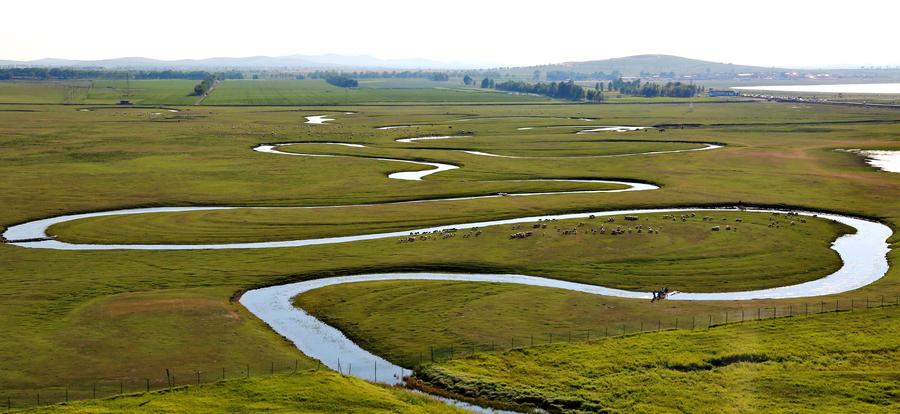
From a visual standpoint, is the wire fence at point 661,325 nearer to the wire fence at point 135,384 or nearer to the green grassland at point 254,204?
the green grassland at point 254,204

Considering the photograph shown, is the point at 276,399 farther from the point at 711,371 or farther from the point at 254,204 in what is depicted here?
the point at 254,204

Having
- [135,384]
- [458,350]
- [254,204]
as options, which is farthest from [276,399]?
[254,204]

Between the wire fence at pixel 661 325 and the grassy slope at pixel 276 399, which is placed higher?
the wire fence at pixel 661 325

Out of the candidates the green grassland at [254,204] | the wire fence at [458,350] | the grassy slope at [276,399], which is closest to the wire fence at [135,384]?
the wire fence at [458,350]

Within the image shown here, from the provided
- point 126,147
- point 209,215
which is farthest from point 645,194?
point 126,147

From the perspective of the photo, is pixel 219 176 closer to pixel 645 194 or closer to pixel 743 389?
pixel 645 194

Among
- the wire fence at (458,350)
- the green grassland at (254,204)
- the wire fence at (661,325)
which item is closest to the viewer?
the wire fence at (458,350)
